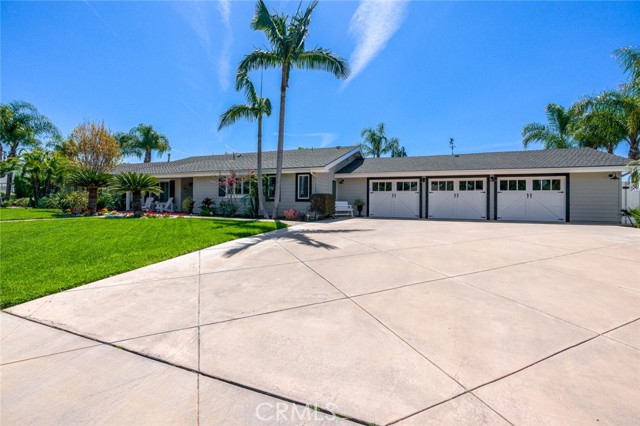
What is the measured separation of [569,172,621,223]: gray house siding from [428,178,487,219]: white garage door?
4.05 m

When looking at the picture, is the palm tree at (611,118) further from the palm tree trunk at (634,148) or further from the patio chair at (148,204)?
the patio chair at (148,204)

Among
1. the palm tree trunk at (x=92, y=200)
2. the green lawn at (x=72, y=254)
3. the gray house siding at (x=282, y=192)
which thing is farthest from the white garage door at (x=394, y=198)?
the palm tree trunk at (x=92, y=200)

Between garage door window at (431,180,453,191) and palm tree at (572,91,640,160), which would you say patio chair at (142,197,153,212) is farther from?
palm tree at (572,91,640,160)

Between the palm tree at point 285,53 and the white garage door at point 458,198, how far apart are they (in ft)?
27.5

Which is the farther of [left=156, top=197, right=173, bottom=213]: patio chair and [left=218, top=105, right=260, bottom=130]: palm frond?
[left=156, top=197, right=173, bottom=213]: patio chair

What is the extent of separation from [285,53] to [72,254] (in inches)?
456

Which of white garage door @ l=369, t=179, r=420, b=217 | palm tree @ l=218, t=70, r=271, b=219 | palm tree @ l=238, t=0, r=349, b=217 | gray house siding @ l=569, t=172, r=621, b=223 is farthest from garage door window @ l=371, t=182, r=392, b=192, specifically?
gray house siding @ l=569, t=172, r=621, b=223

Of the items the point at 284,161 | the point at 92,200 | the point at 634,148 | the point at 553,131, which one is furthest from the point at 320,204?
the point at 553,131

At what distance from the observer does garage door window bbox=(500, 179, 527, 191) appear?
14.8 meters

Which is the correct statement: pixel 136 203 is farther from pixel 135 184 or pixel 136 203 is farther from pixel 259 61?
pixel 259 61

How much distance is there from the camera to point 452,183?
16.0m

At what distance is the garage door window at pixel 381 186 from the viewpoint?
17156 mm

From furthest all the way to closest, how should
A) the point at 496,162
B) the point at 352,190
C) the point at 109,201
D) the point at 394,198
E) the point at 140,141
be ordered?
the point at 140,141, the point at 109,201, the point at 352,190, the point at 394,198, the point at 496,162

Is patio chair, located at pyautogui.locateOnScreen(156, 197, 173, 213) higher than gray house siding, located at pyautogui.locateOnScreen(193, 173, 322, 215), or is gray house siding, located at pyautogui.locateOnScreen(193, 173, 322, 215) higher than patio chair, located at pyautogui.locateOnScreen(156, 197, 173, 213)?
gray house siding, located at pyautogui.locateOnScreen(193, 173, 322, 215)
